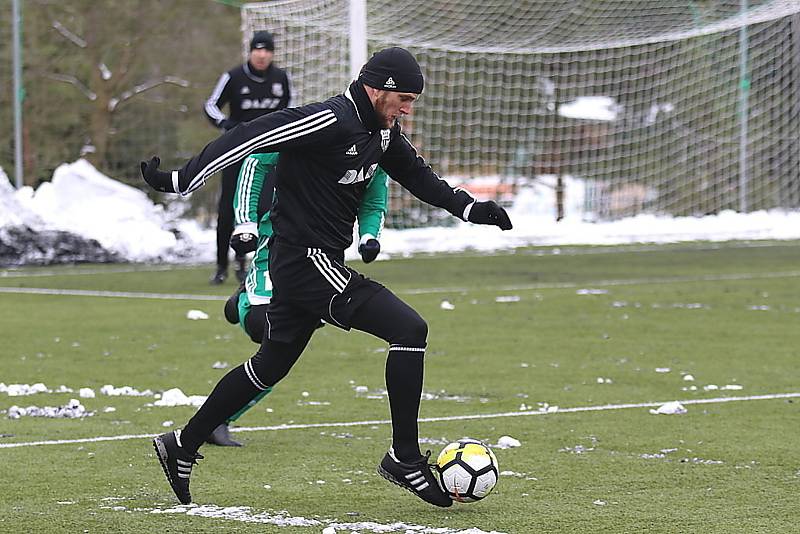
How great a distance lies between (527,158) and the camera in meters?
26.7

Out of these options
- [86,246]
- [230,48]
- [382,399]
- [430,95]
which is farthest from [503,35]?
[382,399]

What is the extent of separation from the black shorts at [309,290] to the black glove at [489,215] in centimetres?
52

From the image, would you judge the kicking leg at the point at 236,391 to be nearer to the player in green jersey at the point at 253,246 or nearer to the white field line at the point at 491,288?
the player in green jersey at the point at 253,246

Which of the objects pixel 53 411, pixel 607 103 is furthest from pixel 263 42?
pixel 607 103

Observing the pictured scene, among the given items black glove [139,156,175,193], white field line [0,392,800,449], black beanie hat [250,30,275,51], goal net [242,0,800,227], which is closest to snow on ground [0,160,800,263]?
goal net [242,0,800,227]

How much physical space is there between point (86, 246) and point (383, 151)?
1401 centimetres

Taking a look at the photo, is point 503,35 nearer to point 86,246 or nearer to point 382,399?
point 86,246

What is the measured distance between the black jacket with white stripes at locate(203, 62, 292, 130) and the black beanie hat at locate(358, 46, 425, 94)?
817 centimetres

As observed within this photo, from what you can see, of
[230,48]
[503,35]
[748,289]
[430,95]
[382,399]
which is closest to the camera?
[382,399]

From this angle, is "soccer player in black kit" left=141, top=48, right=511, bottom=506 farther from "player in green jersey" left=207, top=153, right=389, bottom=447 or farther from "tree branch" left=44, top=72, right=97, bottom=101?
"tree branch" left=44, top=72, right=97, bottom=101

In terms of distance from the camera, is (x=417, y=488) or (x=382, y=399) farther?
(x=382, y=399)

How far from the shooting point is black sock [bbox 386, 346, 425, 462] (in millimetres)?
5289

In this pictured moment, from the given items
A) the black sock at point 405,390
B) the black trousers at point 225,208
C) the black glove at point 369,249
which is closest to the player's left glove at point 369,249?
the black glove at point 369,249

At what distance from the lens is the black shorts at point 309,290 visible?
5.40 meters
